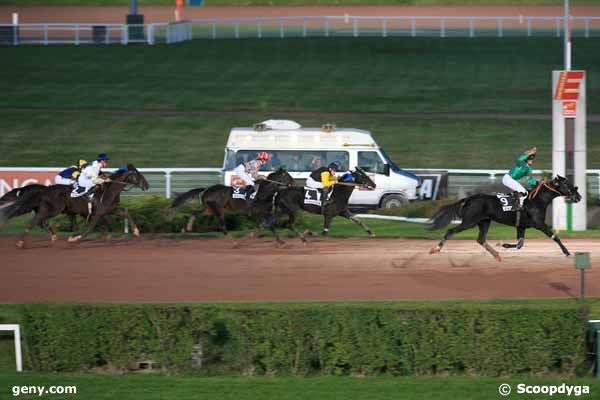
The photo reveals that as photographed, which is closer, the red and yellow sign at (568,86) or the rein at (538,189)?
the rein at (538,189)

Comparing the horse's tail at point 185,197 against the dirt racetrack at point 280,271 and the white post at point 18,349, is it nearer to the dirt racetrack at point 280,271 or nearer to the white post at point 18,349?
the dirt racetrack at point 280,271

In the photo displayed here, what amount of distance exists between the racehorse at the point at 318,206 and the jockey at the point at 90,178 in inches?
118

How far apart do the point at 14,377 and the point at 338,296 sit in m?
5.02

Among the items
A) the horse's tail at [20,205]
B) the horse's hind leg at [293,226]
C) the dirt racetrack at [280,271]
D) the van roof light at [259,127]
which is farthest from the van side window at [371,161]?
the horse's tail at [20,205]

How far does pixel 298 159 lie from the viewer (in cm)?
2330

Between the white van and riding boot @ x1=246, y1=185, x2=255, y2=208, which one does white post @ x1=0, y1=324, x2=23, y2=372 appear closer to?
riding boot @ x1=246, y1=185, x2=255, y2=208

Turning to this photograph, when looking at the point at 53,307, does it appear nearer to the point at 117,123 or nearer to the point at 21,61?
the point at 117,123

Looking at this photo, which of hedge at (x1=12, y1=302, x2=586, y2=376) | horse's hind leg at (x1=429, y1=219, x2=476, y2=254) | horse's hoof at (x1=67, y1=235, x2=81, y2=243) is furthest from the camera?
horse's hoof at (x1=67, y1=235, x2=81, y2=243)

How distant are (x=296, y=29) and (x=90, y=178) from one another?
95.0 feet

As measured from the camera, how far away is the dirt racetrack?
1536 centimetres

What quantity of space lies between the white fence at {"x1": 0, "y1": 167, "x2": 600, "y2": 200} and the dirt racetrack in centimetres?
359

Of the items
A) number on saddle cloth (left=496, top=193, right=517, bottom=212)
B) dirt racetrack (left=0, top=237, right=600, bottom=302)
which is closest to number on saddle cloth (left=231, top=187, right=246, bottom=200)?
dirt racetrack (left=0, top=237, right=600, bottom=302)

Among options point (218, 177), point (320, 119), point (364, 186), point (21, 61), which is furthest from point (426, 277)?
point (21, 61)
